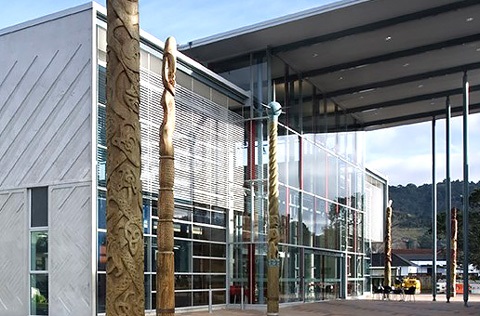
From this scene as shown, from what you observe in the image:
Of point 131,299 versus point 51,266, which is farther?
point 51,266

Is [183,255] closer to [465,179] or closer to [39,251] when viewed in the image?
[39,251]

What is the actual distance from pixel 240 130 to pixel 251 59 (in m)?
2.84

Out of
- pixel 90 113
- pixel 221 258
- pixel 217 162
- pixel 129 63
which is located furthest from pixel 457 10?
pixel 129 63

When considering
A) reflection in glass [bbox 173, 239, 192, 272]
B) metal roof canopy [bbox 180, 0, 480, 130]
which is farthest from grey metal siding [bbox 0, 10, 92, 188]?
metal roof canopy [bbox 180, 0, 480, 130]

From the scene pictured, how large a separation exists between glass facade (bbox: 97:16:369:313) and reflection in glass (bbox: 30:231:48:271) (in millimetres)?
1752

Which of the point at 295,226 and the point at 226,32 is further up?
the point at 226,32

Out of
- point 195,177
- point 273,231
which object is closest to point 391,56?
point 195,177

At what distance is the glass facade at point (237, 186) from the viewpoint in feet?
65.0

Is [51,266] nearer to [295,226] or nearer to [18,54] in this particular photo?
[18,54]

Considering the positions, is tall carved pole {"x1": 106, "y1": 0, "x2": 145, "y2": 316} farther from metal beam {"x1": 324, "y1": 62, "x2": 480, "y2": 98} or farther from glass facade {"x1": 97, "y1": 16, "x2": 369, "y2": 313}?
metal beam {"x1": 324, "y1": 62, "x2": 480, "y2": 98}

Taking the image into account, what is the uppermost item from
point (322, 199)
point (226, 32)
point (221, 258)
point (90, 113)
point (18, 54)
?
point (226, 32)

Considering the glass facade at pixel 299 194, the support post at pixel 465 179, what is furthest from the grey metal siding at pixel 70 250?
the support post at pixel 465 179

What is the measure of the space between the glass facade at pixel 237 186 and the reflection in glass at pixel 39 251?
1.75 meters

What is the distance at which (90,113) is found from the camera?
17.3m
